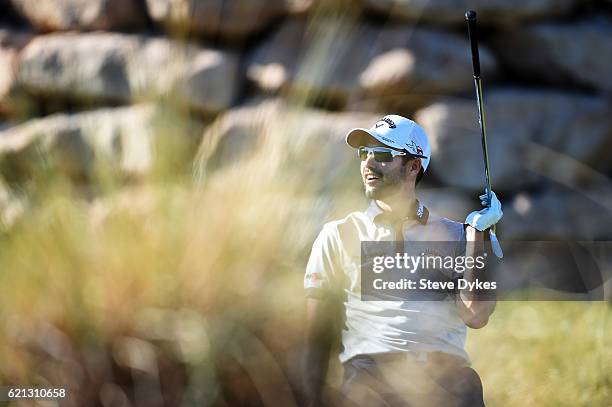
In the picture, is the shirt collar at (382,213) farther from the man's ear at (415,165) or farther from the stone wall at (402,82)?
the stone wall at (402,82)

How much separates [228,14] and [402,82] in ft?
3.72

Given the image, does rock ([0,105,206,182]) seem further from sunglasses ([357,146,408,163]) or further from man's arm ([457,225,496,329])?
man's arm ([457,225,496,329])

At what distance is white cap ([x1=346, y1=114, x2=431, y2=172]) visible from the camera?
69.0 inches

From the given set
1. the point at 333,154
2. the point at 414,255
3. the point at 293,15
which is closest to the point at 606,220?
the point at 333,154

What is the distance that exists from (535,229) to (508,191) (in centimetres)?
25

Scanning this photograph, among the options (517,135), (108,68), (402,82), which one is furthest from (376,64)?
(108,68)

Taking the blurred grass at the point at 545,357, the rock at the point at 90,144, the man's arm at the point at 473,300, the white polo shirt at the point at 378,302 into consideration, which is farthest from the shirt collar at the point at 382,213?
the blurred grass at the point at 545,357

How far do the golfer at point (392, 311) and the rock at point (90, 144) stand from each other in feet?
1.70

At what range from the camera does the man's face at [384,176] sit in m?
1.74

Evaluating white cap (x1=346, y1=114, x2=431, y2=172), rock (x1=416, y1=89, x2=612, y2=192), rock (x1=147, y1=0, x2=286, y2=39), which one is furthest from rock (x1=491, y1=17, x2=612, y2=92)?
white cap (x1=346, y1=114, x2=431, y2=172)

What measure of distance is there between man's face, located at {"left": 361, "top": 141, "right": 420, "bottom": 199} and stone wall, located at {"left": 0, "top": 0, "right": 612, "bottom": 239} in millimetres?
2539

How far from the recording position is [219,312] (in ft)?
5.73

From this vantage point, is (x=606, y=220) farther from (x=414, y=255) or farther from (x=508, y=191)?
(x=414, y=255)

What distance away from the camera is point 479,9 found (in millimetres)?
4797
